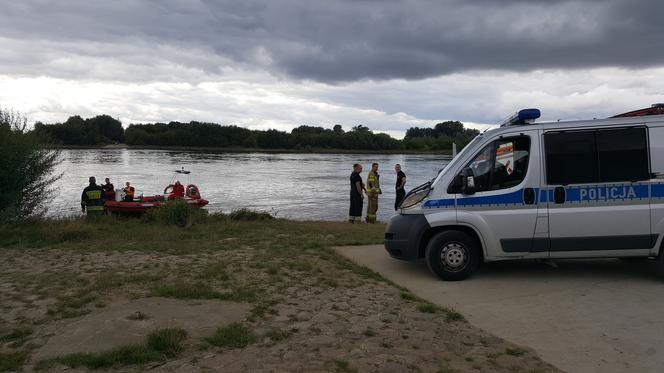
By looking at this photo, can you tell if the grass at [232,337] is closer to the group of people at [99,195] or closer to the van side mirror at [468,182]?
the van side mirror at [468,182]

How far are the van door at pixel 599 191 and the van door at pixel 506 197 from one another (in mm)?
220

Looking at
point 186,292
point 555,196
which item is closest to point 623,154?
point 555,196

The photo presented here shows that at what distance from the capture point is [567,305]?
6.05 meters

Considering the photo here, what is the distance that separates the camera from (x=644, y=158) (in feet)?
22.6

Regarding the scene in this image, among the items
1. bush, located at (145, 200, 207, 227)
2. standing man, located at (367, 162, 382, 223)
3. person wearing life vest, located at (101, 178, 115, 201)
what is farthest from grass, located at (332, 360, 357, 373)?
person wearing life vest, located at (101, 178, 115, 201)

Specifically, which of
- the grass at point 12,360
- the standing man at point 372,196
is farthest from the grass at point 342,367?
the standing man at point 372,196

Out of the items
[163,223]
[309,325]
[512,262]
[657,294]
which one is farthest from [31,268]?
[657,294]

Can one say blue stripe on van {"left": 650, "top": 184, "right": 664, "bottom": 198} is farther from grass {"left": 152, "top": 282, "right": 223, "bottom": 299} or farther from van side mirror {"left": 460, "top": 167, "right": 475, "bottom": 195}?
grass {"left": 152, "top": 282, "right": 223, "bottom": 299}

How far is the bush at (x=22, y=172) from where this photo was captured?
1357 cm

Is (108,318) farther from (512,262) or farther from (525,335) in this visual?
(512,262)

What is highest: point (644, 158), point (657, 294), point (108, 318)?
point (644, 158)

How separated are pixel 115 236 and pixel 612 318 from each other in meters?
9.36

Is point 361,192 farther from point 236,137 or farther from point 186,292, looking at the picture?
point 236,137

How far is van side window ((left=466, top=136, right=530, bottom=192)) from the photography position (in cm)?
705
